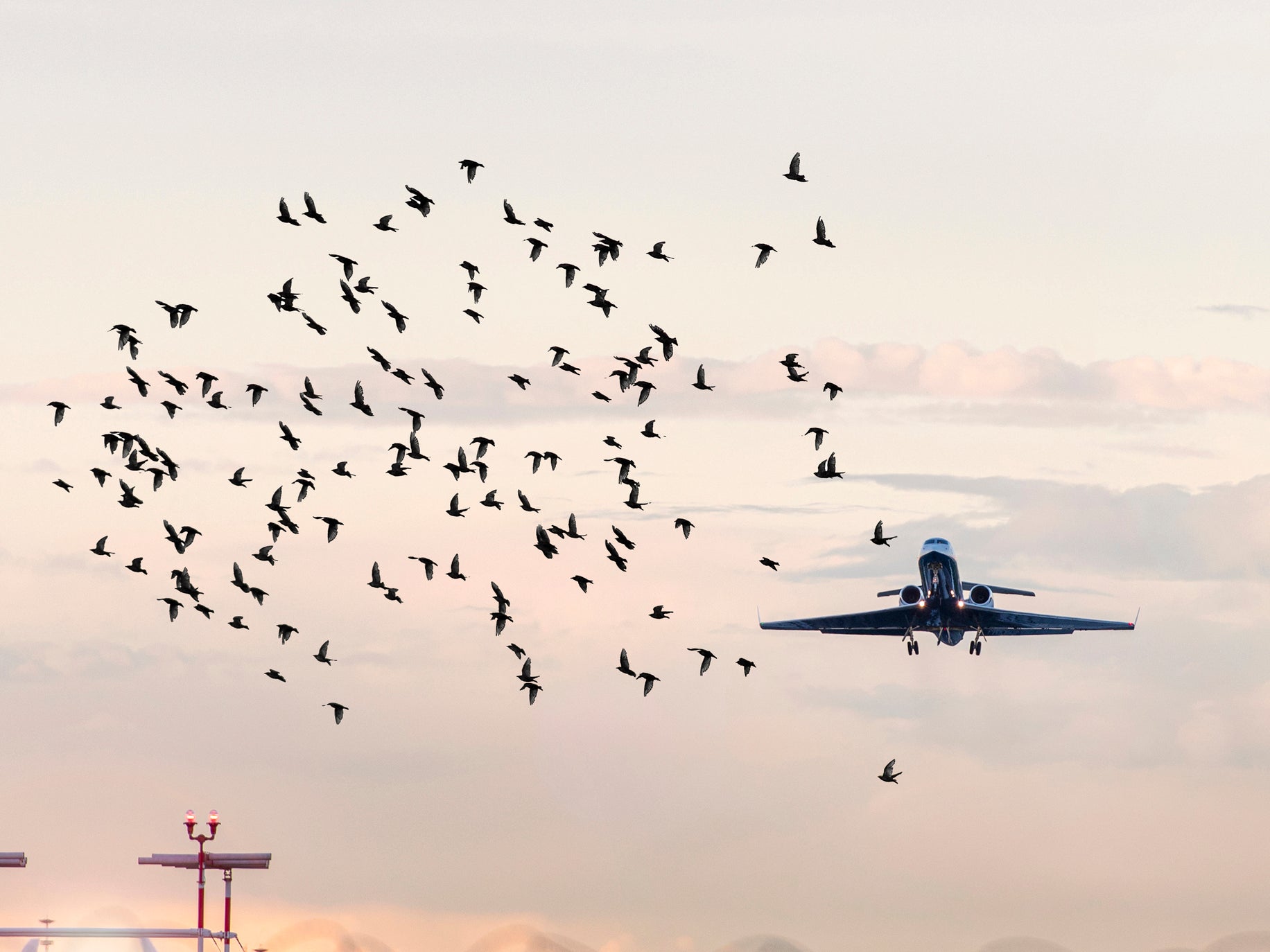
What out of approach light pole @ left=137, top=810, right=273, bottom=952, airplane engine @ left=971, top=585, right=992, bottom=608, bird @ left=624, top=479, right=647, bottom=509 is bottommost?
approach light pole @ left=137, top=810, right=273, bottom=952

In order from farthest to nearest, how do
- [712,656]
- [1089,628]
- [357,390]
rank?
1. [1089,628]
2. [712,656]
3. [357,390]

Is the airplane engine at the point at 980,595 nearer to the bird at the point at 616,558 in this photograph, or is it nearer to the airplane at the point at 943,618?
the airplane at the point at 943,618

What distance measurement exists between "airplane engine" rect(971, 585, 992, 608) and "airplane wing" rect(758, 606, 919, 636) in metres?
5.60

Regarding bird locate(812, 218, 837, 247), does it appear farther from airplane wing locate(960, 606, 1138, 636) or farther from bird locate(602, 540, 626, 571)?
airplane wing locate(960, 606, 1138, 636)

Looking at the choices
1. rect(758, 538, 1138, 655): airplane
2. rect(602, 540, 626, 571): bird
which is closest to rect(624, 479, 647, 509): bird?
rect(602, 540, 626, 571): bird

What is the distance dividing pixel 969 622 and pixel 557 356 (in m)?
83.8

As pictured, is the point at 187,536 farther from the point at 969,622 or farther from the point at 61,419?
the point at 969,622

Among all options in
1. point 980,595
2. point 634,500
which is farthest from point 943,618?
point 634,500

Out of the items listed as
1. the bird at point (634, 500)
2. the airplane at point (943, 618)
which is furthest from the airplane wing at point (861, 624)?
the bird at point (634, 500)

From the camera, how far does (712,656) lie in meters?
96.4

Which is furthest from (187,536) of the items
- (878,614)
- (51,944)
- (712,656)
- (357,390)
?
(878,614)

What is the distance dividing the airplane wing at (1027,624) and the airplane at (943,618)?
7 cm

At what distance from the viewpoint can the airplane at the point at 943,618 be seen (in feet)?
527

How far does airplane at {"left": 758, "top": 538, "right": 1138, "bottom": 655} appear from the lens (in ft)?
527
